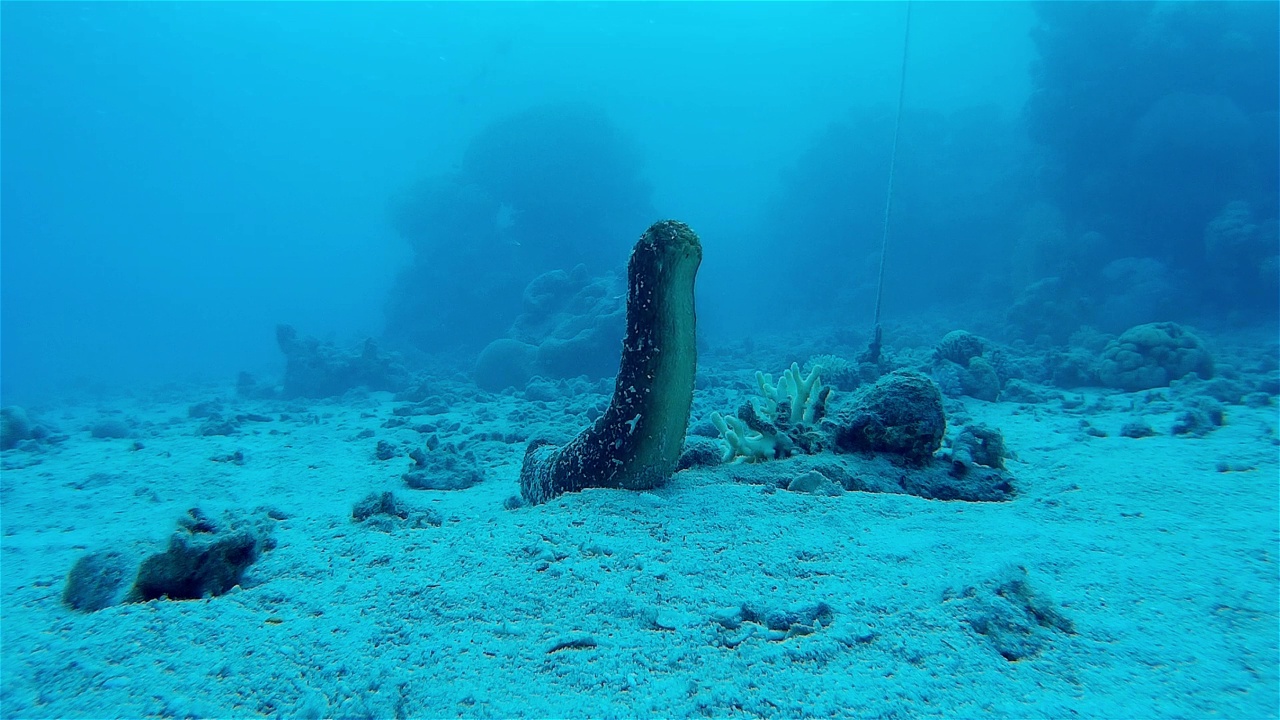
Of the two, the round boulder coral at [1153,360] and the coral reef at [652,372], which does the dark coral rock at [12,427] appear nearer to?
the coral reef at [652,372]

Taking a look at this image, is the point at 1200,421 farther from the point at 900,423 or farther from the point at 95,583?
the point at 95,583

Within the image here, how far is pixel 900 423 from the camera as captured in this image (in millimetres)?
3791

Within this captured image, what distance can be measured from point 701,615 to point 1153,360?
10552 millimetres

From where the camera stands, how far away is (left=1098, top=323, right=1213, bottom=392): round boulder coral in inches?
333

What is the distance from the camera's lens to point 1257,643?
1.68 meters

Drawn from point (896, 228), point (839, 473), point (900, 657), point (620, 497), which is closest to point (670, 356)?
point (620, 497)

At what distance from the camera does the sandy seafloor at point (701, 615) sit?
1.47 metres

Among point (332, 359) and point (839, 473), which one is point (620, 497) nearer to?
point (839, 473)

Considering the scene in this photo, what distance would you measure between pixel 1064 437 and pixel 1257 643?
4.61m

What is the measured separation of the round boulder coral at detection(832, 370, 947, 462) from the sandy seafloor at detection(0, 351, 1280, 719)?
0.65 m

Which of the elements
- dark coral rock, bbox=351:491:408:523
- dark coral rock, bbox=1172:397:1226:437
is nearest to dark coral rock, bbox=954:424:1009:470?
dark coral rock, bbox=1172:397:1226:437

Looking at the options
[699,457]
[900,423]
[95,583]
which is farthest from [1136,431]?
[95,583]

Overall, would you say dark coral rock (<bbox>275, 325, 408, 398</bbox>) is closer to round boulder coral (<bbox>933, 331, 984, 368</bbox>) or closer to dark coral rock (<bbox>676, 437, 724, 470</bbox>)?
dark coral rock (<bbox>676, 437, 724, 470</bbox>)

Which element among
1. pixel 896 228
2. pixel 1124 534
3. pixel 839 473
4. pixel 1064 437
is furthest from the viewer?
pixel 896 228
